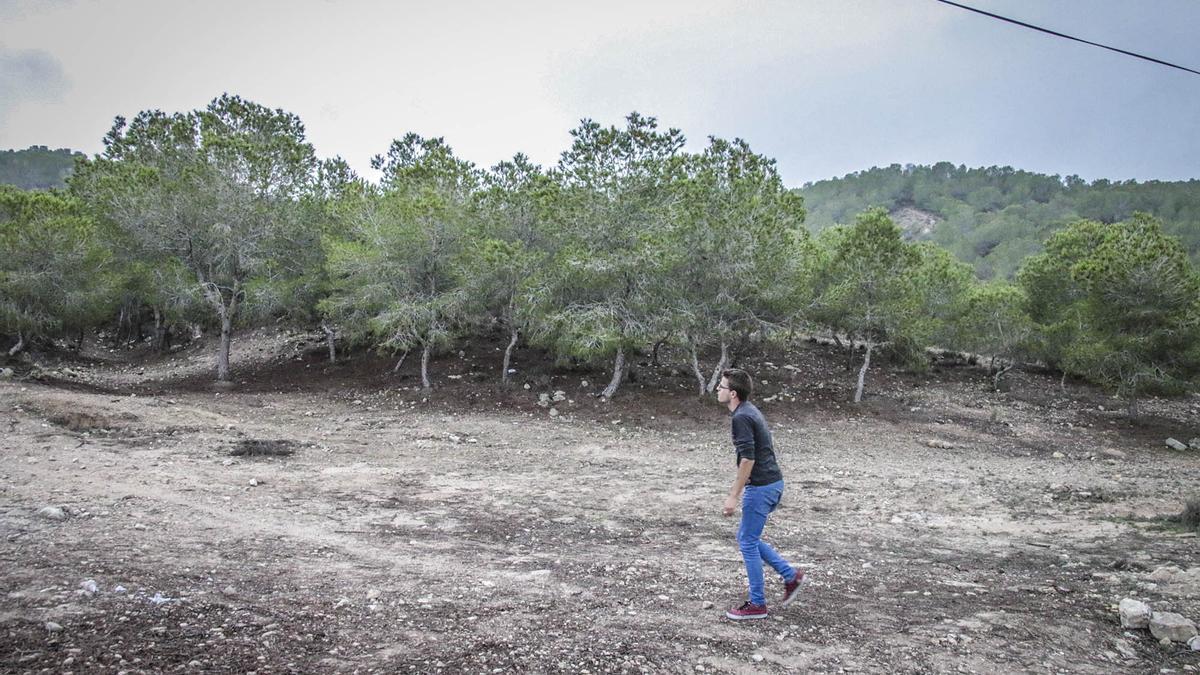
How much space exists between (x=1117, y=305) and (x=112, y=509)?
2333 cm

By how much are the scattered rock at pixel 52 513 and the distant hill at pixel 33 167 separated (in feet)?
310

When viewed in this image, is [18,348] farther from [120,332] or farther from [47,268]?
[120,332]

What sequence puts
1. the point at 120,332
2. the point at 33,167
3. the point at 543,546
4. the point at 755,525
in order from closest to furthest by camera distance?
1. the point at 755,525
2. the point at 543,546
3. the point at 120,332
4. the point at 33,167

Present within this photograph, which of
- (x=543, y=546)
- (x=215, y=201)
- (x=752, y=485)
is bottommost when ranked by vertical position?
(x=543, y=546)

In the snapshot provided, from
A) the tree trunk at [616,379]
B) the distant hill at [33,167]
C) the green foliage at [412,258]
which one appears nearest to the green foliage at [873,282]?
the tree trunk at [616,379]

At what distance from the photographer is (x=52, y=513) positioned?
6621 millimetres

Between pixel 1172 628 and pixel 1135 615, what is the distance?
0.79ft

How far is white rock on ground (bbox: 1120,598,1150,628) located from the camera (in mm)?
4914

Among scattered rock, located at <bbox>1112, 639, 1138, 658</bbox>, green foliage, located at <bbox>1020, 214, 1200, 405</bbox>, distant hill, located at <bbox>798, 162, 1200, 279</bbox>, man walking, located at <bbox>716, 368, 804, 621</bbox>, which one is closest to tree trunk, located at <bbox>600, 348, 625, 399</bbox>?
green foliage, located at <bbox>1020, 214, 1200, 405</bbox>

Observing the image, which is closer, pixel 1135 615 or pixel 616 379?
pixel 1135 615

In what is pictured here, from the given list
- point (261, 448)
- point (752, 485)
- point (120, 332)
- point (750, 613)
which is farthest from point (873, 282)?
point (120, 332)

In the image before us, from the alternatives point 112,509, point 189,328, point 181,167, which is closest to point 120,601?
point 112,509

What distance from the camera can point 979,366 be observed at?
2962cm

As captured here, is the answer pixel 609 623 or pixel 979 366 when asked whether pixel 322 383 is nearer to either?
pixel 609 623
